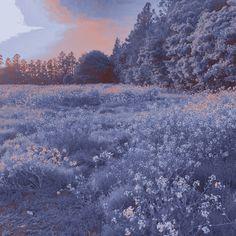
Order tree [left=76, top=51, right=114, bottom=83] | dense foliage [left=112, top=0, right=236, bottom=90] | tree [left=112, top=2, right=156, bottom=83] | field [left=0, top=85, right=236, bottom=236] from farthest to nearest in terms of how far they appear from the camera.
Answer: tree [left=76, top=51, right=114, bottom=83]
tree [left=112, top=2, right=156, bottom=83]
dense foliage [left=112, top=0, right=236, bottom=90]
field [left=0, top=85, right=236, bottom=236]

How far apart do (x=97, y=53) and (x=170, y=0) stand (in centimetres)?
1798

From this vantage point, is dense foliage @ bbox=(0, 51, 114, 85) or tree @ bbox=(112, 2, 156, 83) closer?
tree @ bbox=(112, 2, 156, 83)

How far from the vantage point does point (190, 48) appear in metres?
29.8

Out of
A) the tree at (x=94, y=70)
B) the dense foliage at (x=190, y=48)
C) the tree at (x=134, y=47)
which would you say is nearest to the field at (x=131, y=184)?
the dense foliage at (x=190, y=48)

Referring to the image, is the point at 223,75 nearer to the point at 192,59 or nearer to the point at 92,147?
the point at 192,59

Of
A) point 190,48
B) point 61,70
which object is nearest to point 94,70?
point 61,70

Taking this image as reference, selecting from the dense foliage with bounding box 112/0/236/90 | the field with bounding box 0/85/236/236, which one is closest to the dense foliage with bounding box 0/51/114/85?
the dense foliage with bounding box 112/0/236/90

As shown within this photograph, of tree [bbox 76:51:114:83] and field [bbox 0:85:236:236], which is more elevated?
field [bbox 0:85:236:236]

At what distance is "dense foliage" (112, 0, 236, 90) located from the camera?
2511 centimetres

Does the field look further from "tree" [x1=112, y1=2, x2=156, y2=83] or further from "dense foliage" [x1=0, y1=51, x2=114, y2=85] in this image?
"dense foliage" [x1=0, y1=51, x2=114, y2=85]

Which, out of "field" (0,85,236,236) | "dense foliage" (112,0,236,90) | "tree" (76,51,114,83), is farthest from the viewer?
"tree" (76,51,114,83)

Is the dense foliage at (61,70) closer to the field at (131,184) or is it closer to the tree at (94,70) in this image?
the tree at (94,70)

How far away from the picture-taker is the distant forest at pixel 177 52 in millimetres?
25375

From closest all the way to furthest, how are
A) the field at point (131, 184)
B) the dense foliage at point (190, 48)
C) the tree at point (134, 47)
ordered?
the field at point (131, 184) → the dense foliage at point (190, 48) → the tree at point (134, 47)
